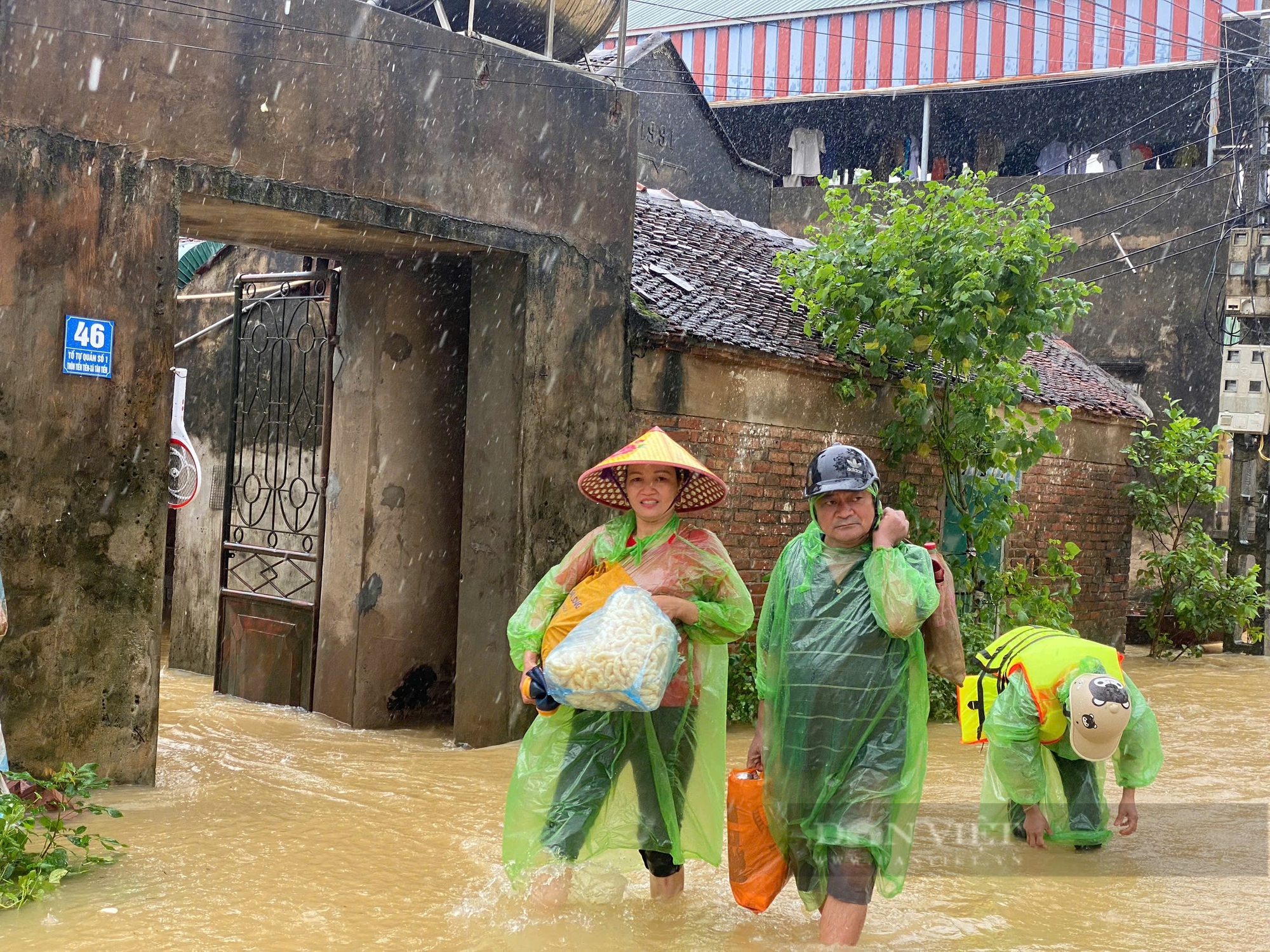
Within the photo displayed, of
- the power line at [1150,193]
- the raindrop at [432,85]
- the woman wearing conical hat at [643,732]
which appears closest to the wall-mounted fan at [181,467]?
the raindrop at [432,85]

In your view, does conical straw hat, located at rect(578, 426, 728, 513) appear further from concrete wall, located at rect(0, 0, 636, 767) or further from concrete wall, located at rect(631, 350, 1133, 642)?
concrete wall, located at rect(631, 350, 1133, 642)

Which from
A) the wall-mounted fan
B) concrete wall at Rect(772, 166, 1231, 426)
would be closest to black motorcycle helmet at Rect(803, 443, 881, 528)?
the wall-mounted fan

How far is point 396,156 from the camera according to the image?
687cm

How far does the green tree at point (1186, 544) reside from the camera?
13.4 metres

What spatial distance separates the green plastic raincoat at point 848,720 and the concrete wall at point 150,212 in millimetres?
3391

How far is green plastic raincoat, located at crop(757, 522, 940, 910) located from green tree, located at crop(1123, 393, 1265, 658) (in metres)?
10.3

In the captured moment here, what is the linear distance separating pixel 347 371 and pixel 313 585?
59.9 inches

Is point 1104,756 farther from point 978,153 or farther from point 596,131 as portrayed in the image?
point 978,153

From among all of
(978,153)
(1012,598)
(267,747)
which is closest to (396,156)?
(267,747)

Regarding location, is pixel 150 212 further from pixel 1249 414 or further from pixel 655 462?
pixel 1249 414

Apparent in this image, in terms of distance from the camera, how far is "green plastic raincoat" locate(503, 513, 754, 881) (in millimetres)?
4367

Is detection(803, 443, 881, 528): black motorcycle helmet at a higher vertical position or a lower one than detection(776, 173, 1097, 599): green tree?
lower

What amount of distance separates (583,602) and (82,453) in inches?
110

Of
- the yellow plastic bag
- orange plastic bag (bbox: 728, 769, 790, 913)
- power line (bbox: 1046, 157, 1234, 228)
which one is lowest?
orange plastic bag (bbox: 728, 769, 790, 913)
